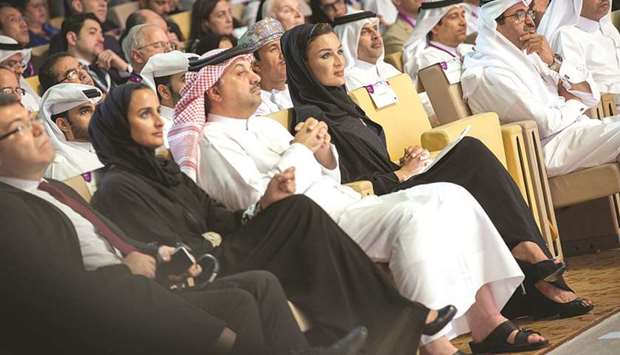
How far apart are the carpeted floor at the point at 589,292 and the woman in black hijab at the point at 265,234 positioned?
52cm

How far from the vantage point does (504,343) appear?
10.6 feet

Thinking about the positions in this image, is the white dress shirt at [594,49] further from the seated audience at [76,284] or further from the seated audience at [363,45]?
the seated audience at [76,284]

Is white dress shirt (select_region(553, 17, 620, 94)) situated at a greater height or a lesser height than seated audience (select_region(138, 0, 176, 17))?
lesser

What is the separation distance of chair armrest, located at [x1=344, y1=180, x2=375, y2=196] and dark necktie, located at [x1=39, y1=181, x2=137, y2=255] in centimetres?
98

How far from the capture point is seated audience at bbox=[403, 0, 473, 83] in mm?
5273

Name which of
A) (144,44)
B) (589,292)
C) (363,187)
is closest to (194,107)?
(363,187)

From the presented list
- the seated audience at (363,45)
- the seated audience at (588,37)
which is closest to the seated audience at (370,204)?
the seated audience at (363,45)

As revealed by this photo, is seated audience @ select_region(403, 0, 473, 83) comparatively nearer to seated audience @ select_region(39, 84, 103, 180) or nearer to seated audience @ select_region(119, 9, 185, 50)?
seated audience @ select_region(119, 9, 185, 50)

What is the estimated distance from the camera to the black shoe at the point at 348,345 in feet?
8.58

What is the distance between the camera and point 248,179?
295 cm

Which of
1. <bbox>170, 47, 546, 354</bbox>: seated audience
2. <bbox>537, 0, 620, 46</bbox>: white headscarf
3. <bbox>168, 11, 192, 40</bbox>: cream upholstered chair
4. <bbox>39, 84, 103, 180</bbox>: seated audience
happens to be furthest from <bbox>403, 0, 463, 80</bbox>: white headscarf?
<bbox>39, 84, 103, 180</bbox>: seated audience

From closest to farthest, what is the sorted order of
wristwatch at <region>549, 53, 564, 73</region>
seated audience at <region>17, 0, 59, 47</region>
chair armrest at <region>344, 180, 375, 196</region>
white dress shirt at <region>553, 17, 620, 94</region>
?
chair armrest at <region>344, 180, 375, 196</region> < wristwatch at <region>549, 53, 564, 73</region> < white dress shirt at <region>553, 17, 620, 94</region> < seated audience at <region>17, 0, 59, 47</region>

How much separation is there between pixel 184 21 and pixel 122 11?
357 mm

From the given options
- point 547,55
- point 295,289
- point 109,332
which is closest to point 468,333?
point 295,289
